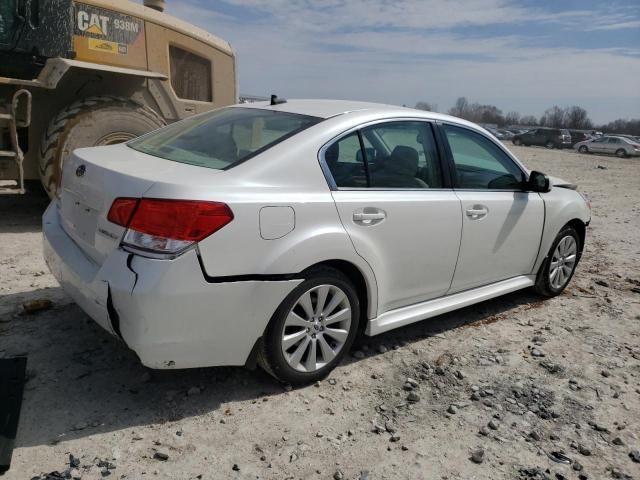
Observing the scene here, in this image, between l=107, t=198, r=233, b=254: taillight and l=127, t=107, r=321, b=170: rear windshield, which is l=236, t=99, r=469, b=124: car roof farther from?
l=107, t=198, r=233, b=254: taillight

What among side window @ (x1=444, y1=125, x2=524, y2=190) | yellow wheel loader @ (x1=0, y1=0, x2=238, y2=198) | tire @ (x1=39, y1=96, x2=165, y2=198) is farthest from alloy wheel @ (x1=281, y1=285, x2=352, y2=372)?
yellow wheel loader @ (x1=0, y1=0, x2=238, y2=198)

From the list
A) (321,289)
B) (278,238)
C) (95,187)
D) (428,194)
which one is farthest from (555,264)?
(95,187)

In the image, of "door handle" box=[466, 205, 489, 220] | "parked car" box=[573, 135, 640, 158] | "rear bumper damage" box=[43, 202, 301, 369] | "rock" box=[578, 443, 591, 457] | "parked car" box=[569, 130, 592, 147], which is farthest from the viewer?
"parked car" box=[569, 130, 592, 147]

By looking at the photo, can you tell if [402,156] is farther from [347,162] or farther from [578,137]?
[578,137]

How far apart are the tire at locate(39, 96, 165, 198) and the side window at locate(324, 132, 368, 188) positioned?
12.7ft

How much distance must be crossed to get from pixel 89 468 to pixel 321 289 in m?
1.44

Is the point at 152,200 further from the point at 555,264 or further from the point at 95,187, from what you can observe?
the point at 555,264

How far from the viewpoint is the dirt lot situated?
104 inches

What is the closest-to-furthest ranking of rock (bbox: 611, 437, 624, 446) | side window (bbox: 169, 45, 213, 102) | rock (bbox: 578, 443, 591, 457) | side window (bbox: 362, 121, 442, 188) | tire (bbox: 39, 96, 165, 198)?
rock (bbox: 578, 443, 591, 457), rock (bbox: 611, 437, 624, 446), side window (bbox: 362, 121, 442, 188), tire (bbox: 39, 96, 165, 198), side window (bbox: 169, 45, 213, 102)

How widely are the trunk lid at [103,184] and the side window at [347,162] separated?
71 cm

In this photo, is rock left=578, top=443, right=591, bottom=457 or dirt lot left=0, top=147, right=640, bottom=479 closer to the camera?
dirt lot left=0, top=147, right=640, bottom=479

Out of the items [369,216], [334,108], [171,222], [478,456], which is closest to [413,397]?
[478,456]

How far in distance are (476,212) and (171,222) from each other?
89.1 inches

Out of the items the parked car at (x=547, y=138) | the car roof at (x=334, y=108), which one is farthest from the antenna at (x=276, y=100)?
the parked car at (x=547, y=138)
